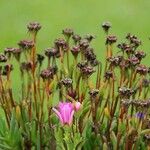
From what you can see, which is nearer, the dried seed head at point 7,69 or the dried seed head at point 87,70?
the dried seed head at point 87,70

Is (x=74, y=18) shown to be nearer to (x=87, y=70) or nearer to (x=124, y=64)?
(x=124, y=64)

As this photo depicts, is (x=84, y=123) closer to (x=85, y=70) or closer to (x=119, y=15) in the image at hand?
(x=85, y=70)

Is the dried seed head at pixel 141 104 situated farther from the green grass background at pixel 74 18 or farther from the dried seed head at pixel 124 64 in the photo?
the green grass background at pixel 74 18

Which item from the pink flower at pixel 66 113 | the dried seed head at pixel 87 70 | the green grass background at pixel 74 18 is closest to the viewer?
the pink flower at pixel 66 113

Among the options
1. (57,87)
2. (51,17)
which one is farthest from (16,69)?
(57,87)

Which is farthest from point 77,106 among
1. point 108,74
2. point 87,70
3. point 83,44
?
point 83,44

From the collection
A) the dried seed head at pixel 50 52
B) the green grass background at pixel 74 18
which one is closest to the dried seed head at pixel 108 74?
the dried seed head at pixel 50 52

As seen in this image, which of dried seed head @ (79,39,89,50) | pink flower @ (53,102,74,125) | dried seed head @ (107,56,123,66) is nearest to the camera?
pink flower @ (53,102,74,125)

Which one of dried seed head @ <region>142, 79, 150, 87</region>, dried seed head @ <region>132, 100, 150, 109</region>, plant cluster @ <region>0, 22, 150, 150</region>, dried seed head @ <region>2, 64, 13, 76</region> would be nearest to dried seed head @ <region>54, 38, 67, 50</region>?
plant cluster @ <region>0, 22, 150, 150</region>

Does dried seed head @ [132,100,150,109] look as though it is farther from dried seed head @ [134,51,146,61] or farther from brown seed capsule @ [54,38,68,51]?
brown seed capsule @ [54,38,68,51]
